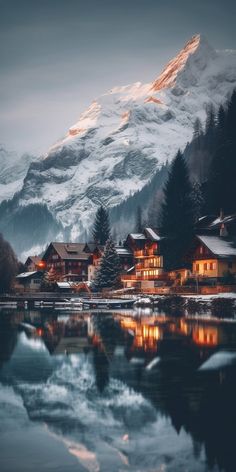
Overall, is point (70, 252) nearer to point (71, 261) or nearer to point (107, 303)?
point (71, 261)

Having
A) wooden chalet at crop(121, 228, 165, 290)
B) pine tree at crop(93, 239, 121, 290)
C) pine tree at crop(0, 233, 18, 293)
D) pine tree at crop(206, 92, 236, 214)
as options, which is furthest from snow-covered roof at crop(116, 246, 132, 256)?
pine tree at crop(0, 233, 18, 293)

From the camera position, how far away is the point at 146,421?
20969 mm

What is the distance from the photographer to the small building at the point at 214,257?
87.0m

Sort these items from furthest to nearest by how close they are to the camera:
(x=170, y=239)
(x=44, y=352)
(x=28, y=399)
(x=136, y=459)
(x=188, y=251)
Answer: (x=170, y=239), (x=188, y=251), (x=44, y=352), (x=28, y=399), (x=136, y=459)

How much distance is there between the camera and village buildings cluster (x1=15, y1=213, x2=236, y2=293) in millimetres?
87938

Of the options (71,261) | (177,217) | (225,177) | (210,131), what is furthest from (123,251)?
(210,131)

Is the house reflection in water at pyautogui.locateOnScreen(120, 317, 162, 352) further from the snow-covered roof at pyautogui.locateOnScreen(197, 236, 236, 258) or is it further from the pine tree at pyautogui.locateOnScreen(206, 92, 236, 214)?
the pine tree at pyautogui.locateOnScreen(206, 92, 236, 214)

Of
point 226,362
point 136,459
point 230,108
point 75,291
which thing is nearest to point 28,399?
point 136,459

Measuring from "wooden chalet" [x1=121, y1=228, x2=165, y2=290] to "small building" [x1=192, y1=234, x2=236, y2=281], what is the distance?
15.2 metres

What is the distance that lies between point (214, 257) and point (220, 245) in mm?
3856

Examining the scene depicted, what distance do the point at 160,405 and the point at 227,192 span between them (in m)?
91.4

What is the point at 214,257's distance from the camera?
86.9 meters

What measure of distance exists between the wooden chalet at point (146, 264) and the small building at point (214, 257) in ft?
50.0

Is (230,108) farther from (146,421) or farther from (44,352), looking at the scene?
(146,421)
